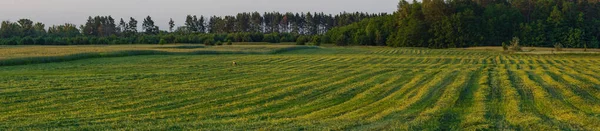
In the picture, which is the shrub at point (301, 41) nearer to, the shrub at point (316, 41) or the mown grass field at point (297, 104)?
the shrub at point (316, 41)

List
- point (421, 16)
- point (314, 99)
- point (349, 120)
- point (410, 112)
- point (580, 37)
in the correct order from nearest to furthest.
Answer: point (349, 120), point (410, 112), point (314, 99), point (580, 37), point (421, 16)

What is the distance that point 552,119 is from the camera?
1172cm

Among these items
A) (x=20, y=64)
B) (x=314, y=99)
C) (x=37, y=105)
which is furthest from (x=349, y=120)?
(x=20, y=64)

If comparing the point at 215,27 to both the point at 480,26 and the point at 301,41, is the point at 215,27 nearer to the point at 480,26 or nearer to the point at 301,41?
the point at 301,41

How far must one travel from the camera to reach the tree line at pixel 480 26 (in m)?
96.7

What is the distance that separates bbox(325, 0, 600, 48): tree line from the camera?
9669cm

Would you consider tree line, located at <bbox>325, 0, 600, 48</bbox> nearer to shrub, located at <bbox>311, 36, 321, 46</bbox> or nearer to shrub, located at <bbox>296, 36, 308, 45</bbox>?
shrub, located at <bbox>311, 36, 321, 46</bbox>

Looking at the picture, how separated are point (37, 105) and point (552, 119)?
45.2 feet

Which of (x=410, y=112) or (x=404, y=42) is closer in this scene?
(x=410, y=112)

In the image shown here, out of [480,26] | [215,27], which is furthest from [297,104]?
[215,27]

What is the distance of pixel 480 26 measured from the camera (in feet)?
330

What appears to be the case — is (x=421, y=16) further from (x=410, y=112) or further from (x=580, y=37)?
(x=410, y=112)

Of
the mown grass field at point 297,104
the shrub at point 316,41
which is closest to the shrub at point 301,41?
the shrub at point 316,41

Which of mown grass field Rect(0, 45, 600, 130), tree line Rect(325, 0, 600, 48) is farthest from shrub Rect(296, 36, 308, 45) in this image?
mown grass field Rect(0, 45, 600, 130)
